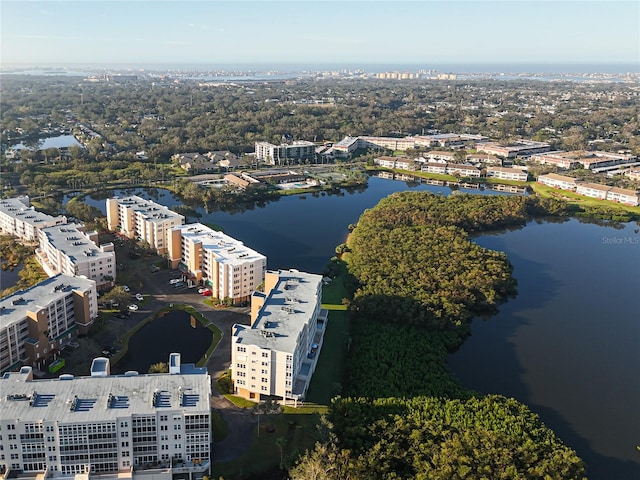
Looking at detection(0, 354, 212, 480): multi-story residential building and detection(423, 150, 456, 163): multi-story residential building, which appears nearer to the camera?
detection(0, 354, 212, 480): multi-story residential building

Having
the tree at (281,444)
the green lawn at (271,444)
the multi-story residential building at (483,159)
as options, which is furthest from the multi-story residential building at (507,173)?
the tree at (281,444)

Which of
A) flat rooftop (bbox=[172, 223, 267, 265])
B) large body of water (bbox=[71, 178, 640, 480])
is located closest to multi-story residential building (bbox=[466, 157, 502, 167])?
large body of water (bbox=[71, 178, 640, 480])

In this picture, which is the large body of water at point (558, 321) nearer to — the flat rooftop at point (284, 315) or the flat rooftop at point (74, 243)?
the flat rooftop at point (284, 315)

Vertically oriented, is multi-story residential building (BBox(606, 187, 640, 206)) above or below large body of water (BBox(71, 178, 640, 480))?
above

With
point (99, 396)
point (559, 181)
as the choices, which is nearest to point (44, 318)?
point (99, 396)

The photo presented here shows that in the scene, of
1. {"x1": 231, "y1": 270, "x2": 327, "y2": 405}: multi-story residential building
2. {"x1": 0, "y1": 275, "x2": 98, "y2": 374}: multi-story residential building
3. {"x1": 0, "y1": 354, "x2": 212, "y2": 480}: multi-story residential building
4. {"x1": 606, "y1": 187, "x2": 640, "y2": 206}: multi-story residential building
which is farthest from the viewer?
{"x1": 606, "y1": 187, "x2": 640, "y2": 206}: multi-story residential building

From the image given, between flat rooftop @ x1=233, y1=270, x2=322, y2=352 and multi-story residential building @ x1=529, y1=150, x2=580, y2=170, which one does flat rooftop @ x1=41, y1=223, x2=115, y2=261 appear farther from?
multi-story residential building @ x1=529, y1=150, x2=580, y2=170

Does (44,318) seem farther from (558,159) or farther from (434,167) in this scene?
(558,159)

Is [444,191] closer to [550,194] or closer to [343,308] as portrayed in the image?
[550,194]
